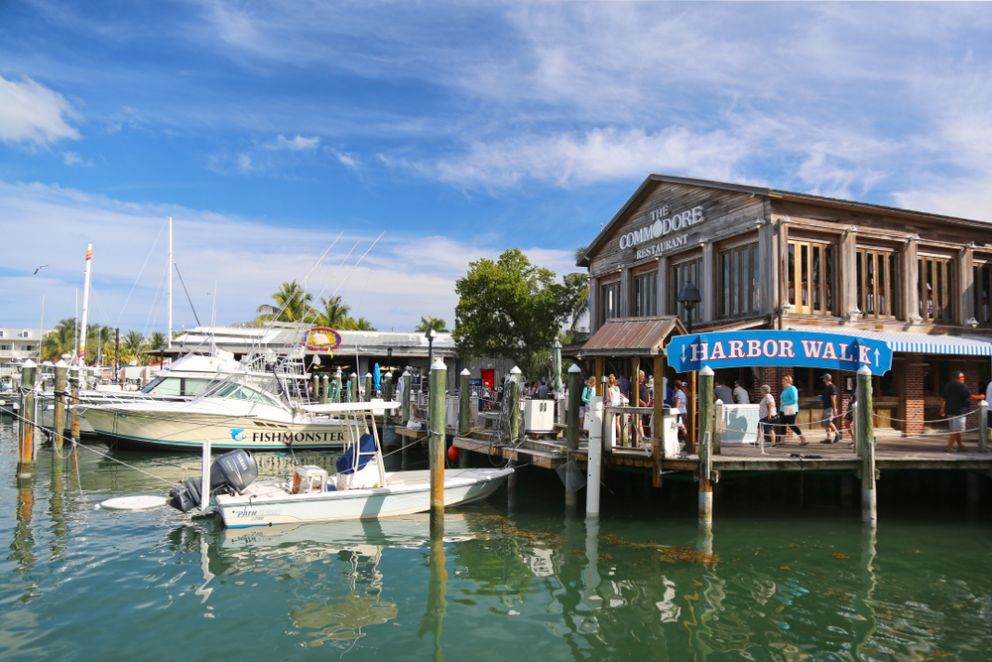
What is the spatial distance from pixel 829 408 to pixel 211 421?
19.0m

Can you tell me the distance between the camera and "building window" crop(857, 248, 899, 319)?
18516 mm

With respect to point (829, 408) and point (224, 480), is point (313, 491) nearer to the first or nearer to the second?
point (224, 480)

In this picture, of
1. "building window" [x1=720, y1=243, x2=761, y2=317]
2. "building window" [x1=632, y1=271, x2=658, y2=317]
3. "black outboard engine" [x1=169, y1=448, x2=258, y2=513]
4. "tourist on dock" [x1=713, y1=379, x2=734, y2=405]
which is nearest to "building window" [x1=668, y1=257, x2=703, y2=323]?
"building window" [x1=632, y1=271, x2=658, y2=317]

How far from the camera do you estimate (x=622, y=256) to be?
24.0 metres

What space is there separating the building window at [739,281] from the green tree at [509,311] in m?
15.3

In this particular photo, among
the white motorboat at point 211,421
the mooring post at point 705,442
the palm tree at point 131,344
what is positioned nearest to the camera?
the mooring post at point 705,442

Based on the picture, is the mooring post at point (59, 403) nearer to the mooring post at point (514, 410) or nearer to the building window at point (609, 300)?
the mooring post at point (514, 410)

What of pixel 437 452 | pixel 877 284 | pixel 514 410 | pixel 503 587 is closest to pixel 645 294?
pixel 877 284

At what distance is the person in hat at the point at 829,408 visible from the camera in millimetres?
15603

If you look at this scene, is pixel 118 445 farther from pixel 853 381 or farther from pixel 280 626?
pixel 853 381

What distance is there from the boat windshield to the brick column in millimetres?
21486

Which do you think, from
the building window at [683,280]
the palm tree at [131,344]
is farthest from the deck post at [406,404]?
the palm tree at [131,344]

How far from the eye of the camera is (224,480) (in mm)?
13078

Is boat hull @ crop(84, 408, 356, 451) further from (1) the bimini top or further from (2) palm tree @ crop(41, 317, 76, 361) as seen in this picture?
(2) palm tree @ crop(41, 317, 76, 361)
